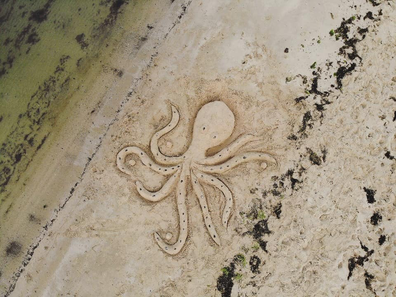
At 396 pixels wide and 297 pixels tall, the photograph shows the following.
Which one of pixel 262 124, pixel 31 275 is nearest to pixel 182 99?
pixel 262 124

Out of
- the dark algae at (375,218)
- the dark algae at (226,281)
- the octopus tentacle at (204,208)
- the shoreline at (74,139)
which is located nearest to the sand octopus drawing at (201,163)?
the octopus tentacle at (204,208)

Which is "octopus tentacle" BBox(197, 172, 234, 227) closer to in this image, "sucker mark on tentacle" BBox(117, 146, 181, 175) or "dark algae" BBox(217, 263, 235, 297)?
"sucker mark on tentacle" BBox(117, 146, 181, 175)

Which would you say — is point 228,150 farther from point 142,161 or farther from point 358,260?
point 358,260

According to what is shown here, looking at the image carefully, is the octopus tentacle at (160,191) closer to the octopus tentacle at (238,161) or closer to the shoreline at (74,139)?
the octopus tentacle at (238,161)

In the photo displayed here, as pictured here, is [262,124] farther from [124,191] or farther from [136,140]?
[124,191]

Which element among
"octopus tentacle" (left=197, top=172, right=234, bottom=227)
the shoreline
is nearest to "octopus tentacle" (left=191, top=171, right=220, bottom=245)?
"octopus tentacle" (left=197, top=172, right=234, bottom=227)
